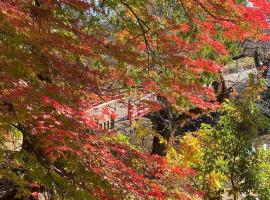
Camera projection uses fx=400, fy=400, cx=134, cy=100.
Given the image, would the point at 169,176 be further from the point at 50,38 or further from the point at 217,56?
the point at 217,56

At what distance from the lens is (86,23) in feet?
15.8

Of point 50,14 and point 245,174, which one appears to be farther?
point 245,174

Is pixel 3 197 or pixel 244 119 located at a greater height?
pixel 244 119

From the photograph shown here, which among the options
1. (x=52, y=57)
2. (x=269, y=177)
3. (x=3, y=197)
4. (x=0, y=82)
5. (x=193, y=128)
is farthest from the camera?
(x=193, y=128)

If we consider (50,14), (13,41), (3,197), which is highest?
(50,14)

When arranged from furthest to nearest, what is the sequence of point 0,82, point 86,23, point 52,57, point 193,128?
point 193,128
point 86,23
point 52,57
point 0,82

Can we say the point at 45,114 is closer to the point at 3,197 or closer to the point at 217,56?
the point at 3,197

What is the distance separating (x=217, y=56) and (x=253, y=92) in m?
2.97

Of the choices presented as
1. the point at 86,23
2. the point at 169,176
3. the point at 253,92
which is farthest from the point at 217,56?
the point at 86,23

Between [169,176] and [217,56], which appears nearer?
[169,176]

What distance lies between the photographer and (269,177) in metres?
5.89

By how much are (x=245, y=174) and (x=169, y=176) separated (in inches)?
46.5

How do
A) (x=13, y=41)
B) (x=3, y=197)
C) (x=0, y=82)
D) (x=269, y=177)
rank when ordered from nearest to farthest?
(x=0, y=82)
(x=13, y=41)
(x=3, y=197)
(x=269, y=177)

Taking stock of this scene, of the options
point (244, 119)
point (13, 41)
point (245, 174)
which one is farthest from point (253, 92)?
point (13, 41)
